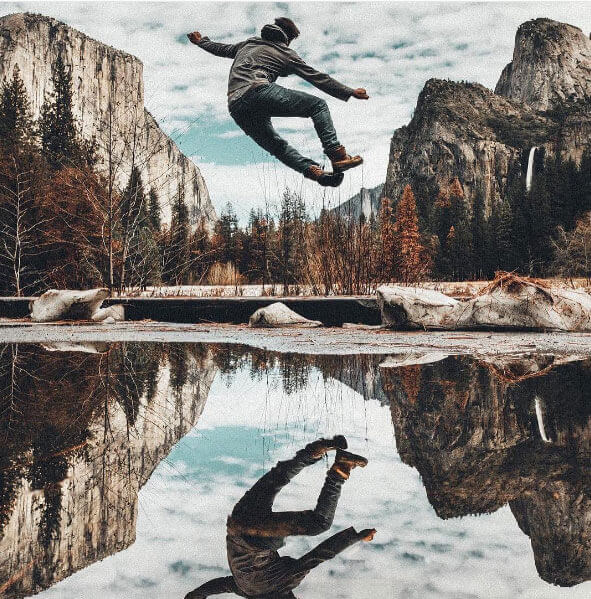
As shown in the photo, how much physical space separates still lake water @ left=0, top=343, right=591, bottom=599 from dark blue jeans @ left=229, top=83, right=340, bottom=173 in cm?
160

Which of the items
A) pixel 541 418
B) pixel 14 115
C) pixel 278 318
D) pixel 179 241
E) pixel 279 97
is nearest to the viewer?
pixel 541 418

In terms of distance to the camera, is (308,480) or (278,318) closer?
(308,480)

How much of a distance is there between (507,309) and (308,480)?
189 inches

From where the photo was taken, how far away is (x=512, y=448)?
1578mm

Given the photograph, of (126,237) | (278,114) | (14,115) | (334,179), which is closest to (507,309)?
(334,179)

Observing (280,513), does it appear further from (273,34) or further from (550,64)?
(550,64)

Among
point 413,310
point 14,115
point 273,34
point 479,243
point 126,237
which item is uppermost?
point 14,115

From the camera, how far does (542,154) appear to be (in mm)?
109625

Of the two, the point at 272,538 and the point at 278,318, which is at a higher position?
the point at 278,318

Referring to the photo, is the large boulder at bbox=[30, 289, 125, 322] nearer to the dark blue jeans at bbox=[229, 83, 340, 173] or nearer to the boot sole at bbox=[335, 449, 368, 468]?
the dark blue jeans at bbox=[229, 83, 340, 173]

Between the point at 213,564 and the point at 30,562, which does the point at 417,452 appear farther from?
the point at 30,562

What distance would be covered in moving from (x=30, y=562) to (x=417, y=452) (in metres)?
0.97

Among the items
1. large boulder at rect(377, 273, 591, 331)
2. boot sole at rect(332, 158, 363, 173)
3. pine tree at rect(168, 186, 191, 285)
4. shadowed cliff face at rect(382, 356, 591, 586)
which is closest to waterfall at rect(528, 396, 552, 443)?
shadowed cliff face at rect(382, 356, 591, 586)

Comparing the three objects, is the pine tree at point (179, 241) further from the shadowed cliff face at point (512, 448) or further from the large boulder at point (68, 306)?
the shadowed cliff face at point (512, 448)
